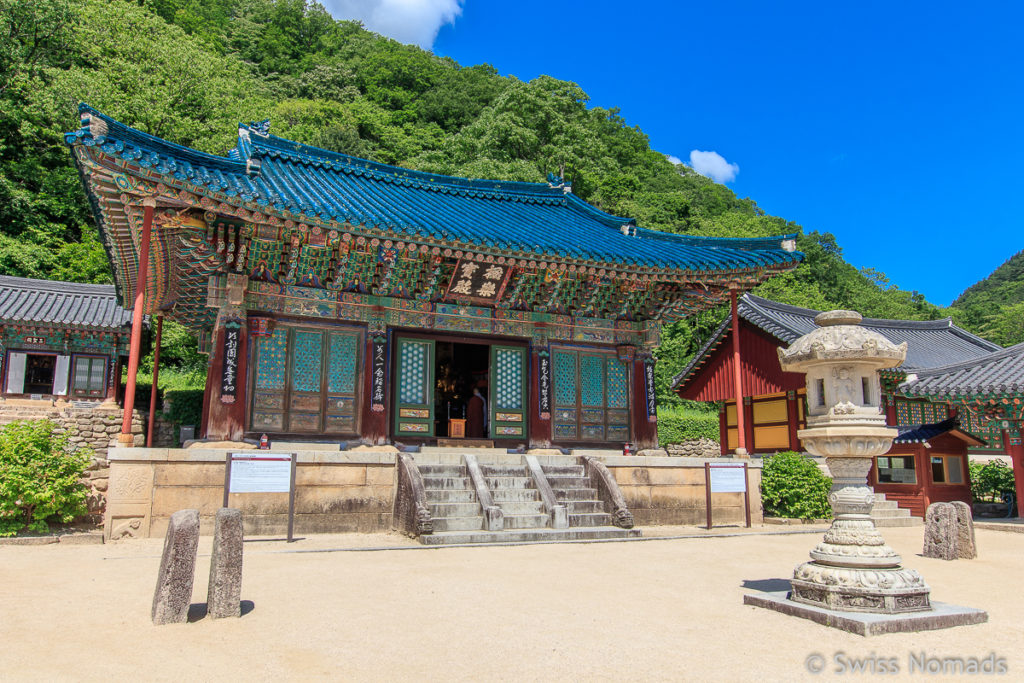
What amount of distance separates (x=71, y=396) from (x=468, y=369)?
14.5m

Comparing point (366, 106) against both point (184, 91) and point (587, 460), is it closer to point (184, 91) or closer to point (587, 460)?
point (184, 91)

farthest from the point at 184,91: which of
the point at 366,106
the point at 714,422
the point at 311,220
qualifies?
the point at 714,422

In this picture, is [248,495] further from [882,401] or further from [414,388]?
[882,401]

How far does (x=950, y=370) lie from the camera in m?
17.5

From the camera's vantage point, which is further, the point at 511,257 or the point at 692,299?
the point at 692,299

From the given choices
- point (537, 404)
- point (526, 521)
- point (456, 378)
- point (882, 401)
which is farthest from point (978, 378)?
point (456, 378)

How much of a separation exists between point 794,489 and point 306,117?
4075 cm

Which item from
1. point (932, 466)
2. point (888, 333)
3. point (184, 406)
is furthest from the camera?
point (888, 333)

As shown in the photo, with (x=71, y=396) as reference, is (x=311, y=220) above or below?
above

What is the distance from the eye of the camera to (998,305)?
51156 millimetres

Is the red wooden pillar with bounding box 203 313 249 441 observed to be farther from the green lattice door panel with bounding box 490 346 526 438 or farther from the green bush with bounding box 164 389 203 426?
the green bush with bounding box 164 389 203 426

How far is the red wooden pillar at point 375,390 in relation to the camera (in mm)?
13383

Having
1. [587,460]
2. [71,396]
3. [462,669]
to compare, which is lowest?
[462,669]

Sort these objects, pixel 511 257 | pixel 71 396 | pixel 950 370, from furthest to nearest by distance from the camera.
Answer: pixel 71 396, pixel 950 370, pixel 511 257
